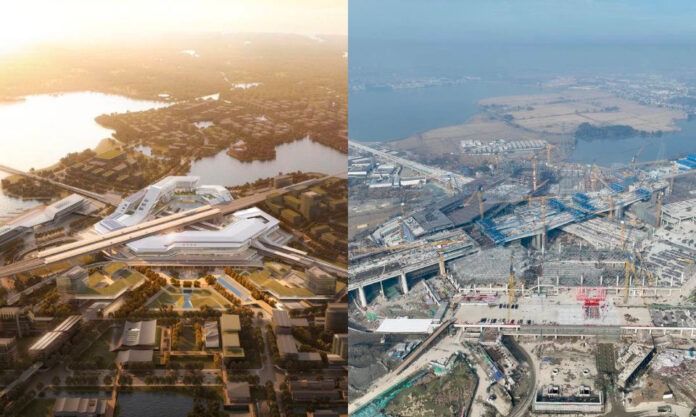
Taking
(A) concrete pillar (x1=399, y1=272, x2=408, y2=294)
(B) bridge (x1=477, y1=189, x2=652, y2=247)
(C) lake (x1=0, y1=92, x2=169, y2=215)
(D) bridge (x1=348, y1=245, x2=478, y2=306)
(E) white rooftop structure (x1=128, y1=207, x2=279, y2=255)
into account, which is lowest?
(A) concrete pillar (x1=399, y1=272, x2=408, y2=294)

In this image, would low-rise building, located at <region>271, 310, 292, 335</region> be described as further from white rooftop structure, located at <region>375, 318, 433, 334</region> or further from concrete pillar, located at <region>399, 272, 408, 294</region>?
concrete pillar, located at <region>399, 272, 408, 294</region>

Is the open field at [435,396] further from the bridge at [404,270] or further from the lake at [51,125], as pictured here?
the lake at [51,125]

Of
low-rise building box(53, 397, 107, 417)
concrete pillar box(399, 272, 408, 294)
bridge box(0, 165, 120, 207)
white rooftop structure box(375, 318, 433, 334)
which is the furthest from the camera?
bridge box(0, 165, 120, 207)


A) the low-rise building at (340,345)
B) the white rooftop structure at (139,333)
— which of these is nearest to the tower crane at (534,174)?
the low-rise building at (340,345)

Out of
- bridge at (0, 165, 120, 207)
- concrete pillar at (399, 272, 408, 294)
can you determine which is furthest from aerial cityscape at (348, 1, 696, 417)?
bridge at (0, 165, 120, 207)

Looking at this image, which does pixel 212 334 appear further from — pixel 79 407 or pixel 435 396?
pixel 435 396


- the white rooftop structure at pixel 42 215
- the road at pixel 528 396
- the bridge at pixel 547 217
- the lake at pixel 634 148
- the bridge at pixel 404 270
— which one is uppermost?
the lake at pixel 634 148

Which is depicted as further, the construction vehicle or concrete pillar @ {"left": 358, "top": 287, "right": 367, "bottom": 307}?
the construction vehicle
